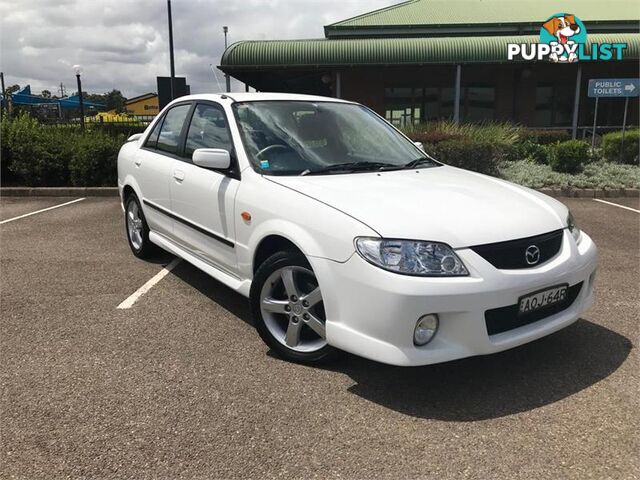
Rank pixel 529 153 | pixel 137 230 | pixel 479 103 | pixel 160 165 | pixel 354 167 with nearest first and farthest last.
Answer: pixel 354 167
pixel 160 165
pixel 137 230
pixel 529 153
pixel 479 103

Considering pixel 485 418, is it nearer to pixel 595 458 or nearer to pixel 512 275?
pixel 595 458

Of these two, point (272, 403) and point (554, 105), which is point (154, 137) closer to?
point (272, 403)

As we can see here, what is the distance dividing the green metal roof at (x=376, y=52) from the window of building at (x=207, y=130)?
14936mm

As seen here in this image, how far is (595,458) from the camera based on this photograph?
7.79ft

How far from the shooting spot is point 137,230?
5.67m

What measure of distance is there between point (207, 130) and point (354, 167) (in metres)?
1.30

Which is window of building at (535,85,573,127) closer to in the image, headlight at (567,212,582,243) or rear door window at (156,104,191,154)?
rear door window at (156,104,191,154)

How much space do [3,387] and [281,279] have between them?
1.70m

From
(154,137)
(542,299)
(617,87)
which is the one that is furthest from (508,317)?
(617,87)

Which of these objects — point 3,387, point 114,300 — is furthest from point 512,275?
point 114,300

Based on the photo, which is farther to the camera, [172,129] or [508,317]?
[172,129]

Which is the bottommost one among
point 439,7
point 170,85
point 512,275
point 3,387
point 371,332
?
point 3,387

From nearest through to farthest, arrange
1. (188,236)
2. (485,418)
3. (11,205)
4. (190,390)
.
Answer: (485,418) < (190,390) < (188,236) < (11,205)

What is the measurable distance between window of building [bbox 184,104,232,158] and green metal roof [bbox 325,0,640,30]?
18852 millimetres
